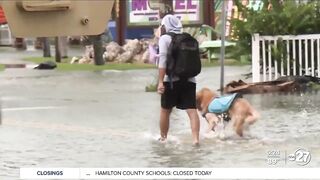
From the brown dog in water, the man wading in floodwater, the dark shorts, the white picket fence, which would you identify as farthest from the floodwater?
the white picket fence

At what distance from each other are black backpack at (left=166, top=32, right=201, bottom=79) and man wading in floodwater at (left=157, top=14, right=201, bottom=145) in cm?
5

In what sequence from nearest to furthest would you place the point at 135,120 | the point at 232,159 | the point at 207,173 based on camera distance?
the point at 207,173 → the point at 232,159 → the point at 135,120

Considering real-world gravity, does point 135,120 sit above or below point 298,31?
below

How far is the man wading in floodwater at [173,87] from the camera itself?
7582mm

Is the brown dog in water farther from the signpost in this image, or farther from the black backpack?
the signpost

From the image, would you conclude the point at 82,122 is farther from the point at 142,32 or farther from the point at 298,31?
the point at 142,32

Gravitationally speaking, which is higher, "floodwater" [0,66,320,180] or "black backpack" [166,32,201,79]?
"black backpack" [166,32,201,79]

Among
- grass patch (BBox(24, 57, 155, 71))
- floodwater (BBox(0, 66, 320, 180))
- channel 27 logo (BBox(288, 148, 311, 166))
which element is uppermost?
channel 27 logo (BBox(288, 148, 311, 166))

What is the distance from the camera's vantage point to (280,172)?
539 cm

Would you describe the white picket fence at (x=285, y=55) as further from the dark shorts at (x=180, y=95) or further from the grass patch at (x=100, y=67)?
the grass patch at (x=100, y=67)

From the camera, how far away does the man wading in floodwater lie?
299 inches

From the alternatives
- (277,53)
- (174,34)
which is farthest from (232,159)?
(277,53)

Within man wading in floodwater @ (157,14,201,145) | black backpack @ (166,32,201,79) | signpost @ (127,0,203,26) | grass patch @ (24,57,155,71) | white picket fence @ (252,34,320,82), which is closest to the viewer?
black backpack @ (166,32,201,79)

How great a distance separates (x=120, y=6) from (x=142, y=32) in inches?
58.0
